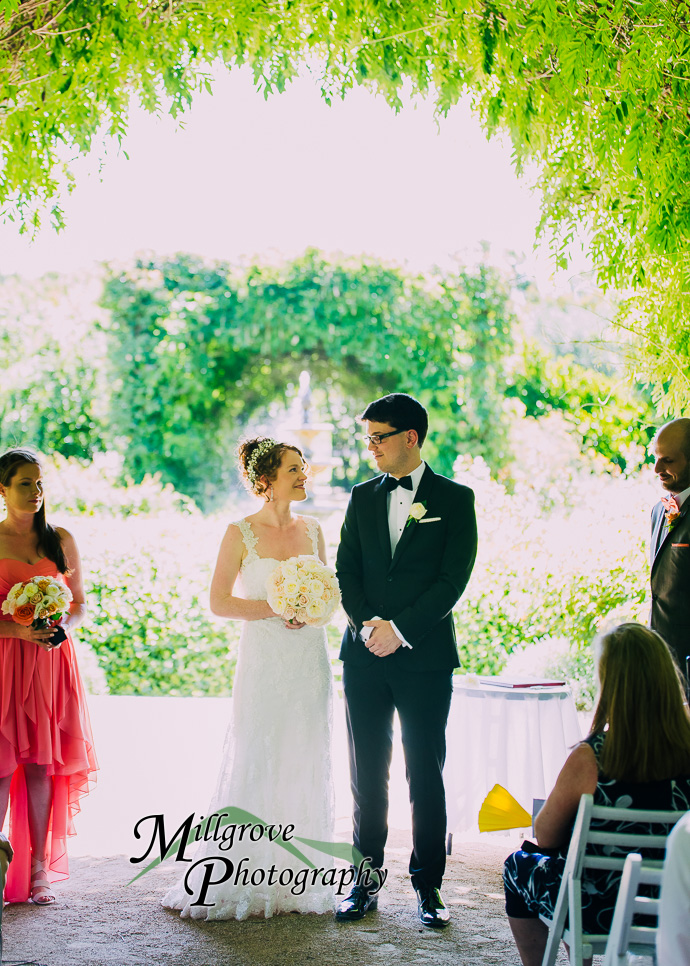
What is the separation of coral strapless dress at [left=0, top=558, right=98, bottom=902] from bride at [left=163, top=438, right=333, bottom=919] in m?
0.56

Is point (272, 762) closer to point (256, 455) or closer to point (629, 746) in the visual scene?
point (256, 455)

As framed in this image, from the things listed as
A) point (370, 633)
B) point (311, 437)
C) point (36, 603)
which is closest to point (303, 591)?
point (370, 633)

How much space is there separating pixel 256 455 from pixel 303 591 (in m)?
0.65

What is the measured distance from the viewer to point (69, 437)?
40.2 ft

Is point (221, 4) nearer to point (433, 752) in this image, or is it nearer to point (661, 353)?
point (661, 353)

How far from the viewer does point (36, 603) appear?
347 centimetres

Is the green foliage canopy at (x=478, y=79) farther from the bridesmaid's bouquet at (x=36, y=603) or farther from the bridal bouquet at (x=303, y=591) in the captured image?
the bridal bouquet at (x=303, y=591)

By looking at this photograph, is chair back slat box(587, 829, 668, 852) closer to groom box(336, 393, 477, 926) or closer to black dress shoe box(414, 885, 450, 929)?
groom box(336, 393, 477, 926)

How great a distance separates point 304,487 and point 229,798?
4.16ft

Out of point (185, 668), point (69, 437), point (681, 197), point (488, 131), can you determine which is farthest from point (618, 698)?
point (69, 437)

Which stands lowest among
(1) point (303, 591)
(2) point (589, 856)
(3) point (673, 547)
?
(2) point (589, 856)

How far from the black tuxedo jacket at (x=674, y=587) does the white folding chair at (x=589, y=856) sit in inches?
54.8

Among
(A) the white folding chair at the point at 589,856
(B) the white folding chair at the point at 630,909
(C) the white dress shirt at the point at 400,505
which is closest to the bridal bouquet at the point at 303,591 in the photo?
(C) the white dress shirt at the point at 400,505

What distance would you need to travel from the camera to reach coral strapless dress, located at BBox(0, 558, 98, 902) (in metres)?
3.53
